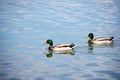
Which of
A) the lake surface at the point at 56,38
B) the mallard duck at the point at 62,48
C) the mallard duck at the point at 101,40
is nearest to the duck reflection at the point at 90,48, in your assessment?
the lake surface at the point at 56,38

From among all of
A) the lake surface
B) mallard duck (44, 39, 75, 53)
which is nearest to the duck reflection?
the lake surface

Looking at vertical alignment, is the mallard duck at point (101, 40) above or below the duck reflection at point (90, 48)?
above

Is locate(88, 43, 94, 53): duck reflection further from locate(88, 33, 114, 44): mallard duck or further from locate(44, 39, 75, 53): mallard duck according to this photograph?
locate(44, 39, 75, 53): mallard duck

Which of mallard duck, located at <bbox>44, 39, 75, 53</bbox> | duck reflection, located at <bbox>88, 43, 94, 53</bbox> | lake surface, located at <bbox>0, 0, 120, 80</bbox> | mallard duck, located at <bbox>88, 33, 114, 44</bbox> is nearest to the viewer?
lake surface, located at <bbox>0, 0, 120, 80</bbox>

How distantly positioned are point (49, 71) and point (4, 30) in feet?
38.7

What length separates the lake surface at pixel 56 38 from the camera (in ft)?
68.4

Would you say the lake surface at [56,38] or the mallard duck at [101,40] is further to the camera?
the mallard duck at [101,40]

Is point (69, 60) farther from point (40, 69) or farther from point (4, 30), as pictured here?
point (4, 30)

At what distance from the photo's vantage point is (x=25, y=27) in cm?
3303

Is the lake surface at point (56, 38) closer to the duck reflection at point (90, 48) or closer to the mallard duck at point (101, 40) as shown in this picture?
the duck reflection at point (90, 48)

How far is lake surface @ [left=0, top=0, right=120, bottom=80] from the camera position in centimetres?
2084

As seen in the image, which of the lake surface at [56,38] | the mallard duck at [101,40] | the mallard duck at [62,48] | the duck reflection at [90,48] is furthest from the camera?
the mallard duck at [101,40]

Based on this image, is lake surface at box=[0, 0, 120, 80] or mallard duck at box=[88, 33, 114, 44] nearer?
lake surface at box=[0, 0, 120, 80]

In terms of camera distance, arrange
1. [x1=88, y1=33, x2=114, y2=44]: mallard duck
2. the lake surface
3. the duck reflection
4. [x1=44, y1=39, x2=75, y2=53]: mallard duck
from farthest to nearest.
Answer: [x1=88, y1=33, x2=114, y2=44]: mallard duck
the duck reflection
[x1=44, y1=39, x2=75, y2=53]: mallard duck
the lake surface
